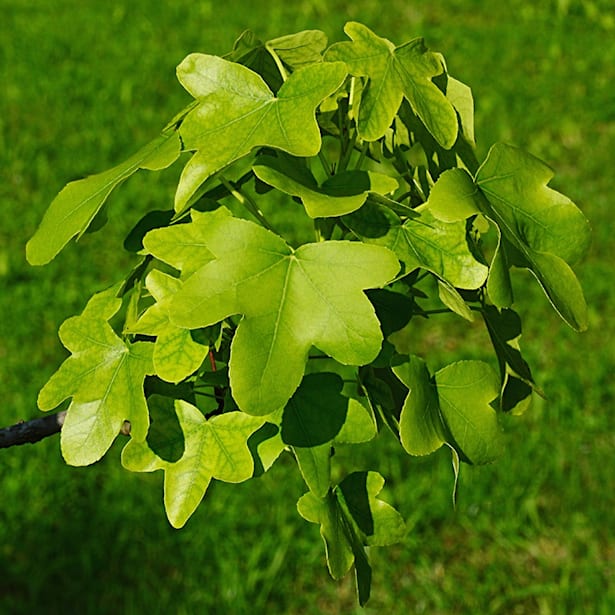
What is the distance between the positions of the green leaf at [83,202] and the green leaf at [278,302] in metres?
0.15

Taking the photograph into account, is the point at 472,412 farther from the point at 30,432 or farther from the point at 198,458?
the point at 30,432

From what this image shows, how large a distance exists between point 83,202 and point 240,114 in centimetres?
20

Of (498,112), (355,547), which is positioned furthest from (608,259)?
(355,547)

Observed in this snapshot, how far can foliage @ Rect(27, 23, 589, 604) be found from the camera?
0.95 meters

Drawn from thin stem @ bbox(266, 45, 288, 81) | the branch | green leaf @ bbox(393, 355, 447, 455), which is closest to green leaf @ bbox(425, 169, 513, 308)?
green leaf @ bbox(393, 355, 447, 455)

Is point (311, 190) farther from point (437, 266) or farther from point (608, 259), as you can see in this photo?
point (608, 259)

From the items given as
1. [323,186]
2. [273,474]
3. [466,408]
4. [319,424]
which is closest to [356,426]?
[319,424]

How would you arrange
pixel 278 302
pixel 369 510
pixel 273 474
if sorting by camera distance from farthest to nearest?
pixel 273 474, pixel 369 510, pixel 278 302

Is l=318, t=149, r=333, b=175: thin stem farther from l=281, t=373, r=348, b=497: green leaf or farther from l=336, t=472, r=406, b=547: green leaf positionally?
l=336, t=472, r=406, b=547: green leaf

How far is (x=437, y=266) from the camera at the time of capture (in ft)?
3.42

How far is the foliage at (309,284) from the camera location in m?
0.95

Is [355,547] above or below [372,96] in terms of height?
below

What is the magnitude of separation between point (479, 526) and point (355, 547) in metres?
1.74

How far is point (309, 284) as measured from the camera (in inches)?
37.8
